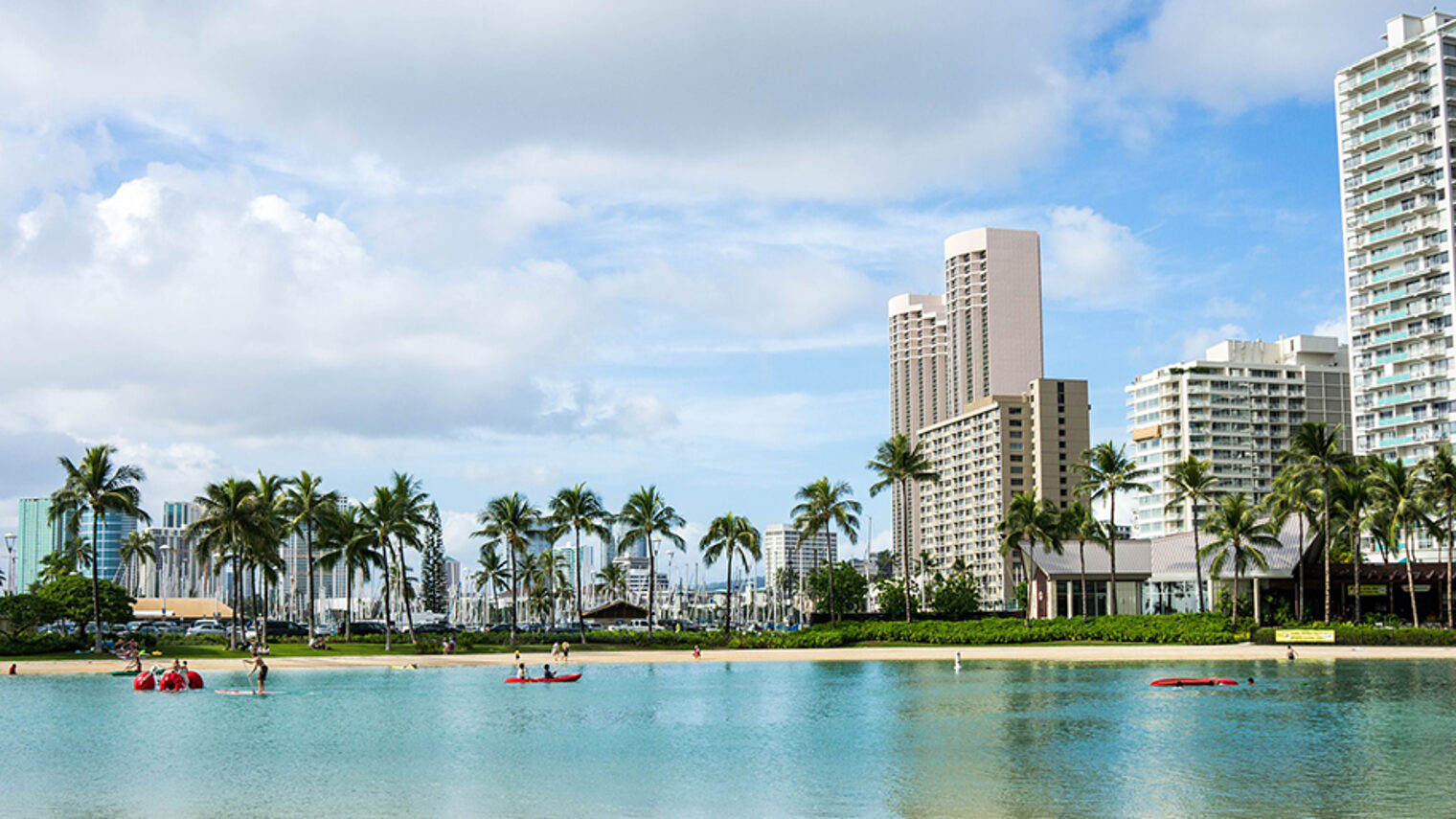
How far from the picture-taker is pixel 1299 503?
9312cm

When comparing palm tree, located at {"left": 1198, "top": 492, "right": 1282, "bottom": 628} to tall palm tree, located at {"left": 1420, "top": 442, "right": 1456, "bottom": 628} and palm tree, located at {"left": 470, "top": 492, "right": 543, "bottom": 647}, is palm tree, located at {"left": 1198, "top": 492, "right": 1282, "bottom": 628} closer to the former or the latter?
tall palm tree, located at {"left": 1420, "top": 442, "right": 1456, "bottom": 628}

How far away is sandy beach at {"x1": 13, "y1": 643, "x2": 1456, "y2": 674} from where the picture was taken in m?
77.4

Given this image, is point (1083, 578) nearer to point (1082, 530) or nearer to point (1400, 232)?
point (1082, 530)

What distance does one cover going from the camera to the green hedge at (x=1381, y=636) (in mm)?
81312

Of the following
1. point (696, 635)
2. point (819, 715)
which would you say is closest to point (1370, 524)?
point (696, 635)

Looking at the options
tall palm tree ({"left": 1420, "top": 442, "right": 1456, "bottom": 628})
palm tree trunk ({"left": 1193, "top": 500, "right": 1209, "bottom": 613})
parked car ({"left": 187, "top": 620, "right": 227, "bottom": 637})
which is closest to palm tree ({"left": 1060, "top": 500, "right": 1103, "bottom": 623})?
palm tree trunk ({"left": 1193, "top": 500, "right": 1209, "bottom": 613})

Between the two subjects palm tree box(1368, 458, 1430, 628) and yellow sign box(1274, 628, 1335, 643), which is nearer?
yellow sign box(1274, 628, 1335, 643)

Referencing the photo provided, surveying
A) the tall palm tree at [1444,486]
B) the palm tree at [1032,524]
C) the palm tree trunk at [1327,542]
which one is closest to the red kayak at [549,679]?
the palm tree at [1032,524]

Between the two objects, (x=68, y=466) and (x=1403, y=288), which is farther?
(x=1403, y=288)

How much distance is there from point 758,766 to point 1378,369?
137833 mm

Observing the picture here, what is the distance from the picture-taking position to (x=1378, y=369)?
5906 inches

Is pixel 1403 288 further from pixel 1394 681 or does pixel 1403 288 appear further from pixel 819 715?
pixel 819 715

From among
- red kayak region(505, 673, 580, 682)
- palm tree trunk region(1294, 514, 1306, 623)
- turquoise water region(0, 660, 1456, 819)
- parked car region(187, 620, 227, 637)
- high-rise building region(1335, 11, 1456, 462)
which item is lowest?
parked car region(187, 620, 227, 637)

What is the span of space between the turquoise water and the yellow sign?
65.0 feet
